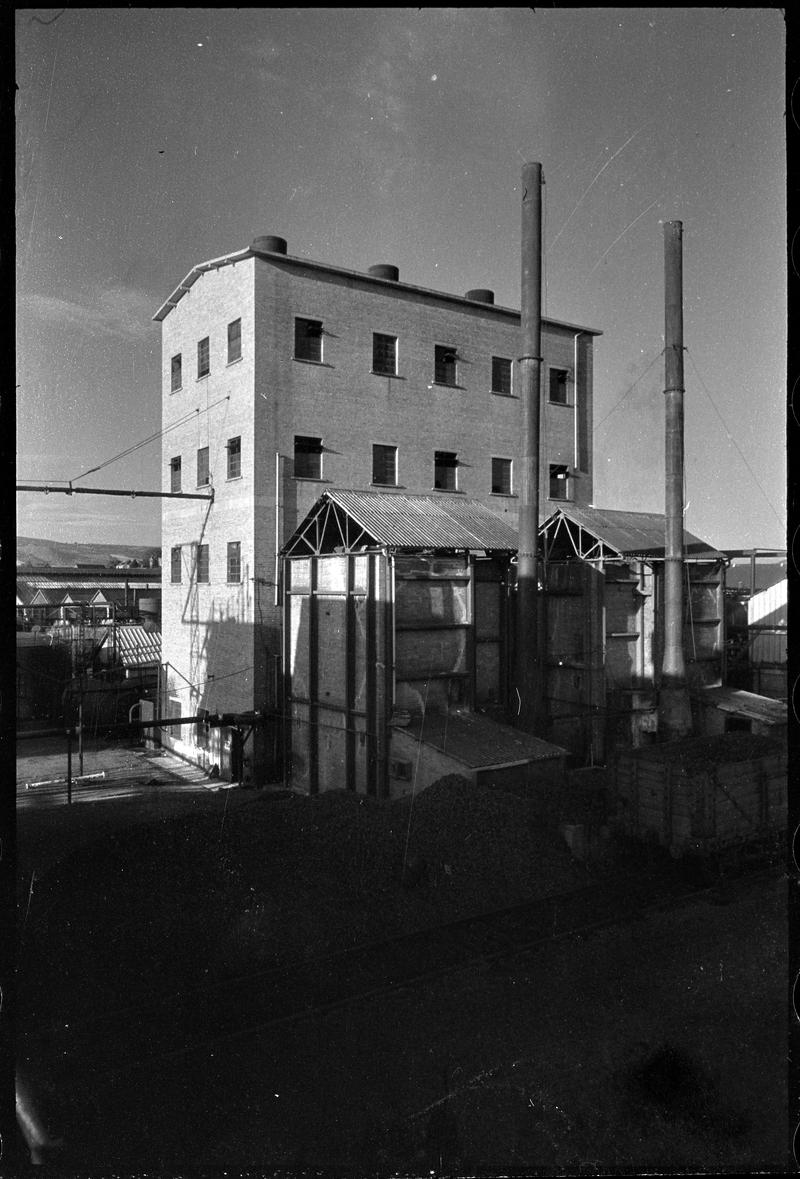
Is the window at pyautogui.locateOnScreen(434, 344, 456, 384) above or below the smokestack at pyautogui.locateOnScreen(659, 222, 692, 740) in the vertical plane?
above

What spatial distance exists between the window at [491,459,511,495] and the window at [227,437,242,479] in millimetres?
9657

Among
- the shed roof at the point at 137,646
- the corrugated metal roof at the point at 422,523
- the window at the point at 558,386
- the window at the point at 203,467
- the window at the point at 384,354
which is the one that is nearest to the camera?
the corrugated metal roof at the point at 422,523

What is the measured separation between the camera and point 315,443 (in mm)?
24609

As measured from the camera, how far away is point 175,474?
93.4ft

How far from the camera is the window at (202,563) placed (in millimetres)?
26250

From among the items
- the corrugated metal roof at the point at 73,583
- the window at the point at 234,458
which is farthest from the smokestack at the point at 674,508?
the corrugated metal roof at the point at 73,583

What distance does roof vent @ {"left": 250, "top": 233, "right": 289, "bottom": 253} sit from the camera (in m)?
24.3

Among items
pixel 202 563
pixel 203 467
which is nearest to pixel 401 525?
pixel 202 563

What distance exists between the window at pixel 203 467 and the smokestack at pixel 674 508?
15387 mm

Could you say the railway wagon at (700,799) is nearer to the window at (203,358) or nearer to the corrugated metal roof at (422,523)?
the corrugated metal roof at (422,523)

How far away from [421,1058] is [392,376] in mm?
22557

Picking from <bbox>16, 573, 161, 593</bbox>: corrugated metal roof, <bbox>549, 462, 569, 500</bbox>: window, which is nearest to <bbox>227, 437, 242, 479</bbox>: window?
<bbox>549, 462, 569, 500</bbox>: window

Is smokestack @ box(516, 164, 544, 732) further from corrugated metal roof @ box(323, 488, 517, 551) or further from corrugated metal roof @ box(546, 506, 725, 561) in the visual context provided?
corrugated metal roof @ box(546, 506, 725, 561)
